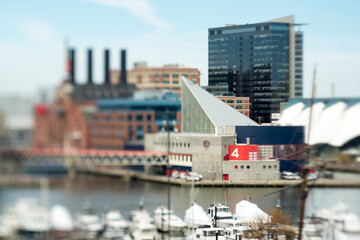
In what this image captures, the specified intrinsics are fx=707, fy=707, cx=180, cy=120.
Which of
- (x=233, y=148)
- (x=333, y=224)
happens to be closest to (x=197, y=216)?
(x=233, y=148)

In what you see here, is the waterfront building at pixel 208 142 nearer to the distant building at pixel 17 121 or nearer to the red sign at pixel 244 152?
the red sign at pixel 244 152

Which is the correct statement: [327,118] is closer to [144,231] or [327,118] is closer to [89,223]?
[144,231]

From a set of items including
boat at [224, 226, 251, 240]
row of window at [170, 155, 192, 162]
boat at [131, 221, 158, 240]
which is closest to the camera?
boat at [131, 221, 158, 240]

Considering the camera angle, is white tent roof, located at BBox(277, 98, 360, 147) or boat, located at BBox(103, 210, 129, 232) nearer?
boat, located at BBox(103, 210, 129, 232)

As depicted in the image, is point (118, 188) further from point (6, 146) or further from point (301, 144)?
point (301, 144)

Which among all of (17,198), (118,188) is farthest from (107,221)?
(17,198)

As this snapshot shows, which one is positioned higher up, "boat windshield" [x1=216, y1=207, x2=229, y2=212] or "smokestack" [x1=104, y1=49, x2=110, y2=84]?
"smokestack" [x1=104, y1=49, x2=110, y2=84]

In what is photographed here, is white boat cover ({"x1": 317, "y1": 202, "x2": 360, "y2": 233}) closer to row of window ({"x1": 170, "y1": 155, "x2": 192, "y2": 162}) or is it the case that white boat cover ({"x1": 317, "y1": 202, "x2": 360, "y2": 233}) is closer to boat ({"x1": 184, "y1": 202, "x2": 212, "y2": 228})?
boat ({"x1": 184, "y1": 202, "x2": 212, "y2": 228})

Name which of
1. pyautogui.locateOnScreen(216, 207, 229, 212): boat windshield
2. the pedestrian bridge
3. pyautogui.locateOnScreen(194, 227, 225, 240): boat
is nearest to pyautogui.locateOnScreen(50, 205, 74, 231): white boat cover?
the pedestrian bridge
